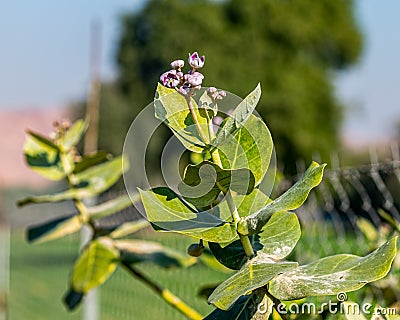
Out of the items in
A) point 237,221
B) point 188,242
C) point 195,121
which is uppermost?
point 195,121

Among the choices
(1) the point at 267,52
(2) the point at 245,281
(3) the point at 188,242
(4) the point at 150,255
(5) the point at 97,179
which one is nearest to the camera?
(2) the point at 245,281

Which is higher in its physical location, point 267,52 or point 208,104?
point 267,52

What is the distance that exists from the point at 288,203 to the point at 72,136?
843 mm

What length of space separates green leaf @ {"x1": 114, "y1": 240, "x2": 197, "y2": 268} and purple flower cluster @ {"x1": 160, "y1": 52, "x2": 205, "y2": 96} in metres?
0.64

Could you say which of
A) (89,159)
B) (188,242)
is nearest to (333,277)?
(89,159)

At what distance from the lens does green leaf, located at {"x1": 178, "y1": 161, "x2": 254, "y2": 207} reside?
→ 80 cm

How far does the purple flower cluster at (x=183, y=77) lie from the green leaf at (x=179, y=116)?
0.06ft

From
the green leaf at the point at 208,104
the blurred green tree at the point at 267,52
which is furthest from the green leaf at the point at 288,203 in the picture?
the blurred green tree at the point at 267,52

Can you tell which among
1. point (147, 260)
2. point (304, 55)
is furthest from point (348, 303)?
point (304, 55)

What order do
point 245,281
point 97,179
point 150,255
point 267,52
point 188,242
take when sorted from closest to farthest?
point 245,281 < point 150,255 < point 97,179 < point 188,242 < point 267,52

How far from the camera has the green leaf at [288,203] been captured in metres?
0.77

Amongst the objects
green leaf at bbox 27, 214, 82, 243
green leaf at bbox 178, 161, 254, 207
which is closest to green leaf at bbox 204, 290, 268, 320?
green leaf at bbox 178, 161, 254, 207

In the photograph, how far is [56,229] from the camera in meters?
1.60

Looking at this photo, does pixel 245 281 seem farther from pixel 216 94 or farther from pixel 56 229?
pixel 56 229
